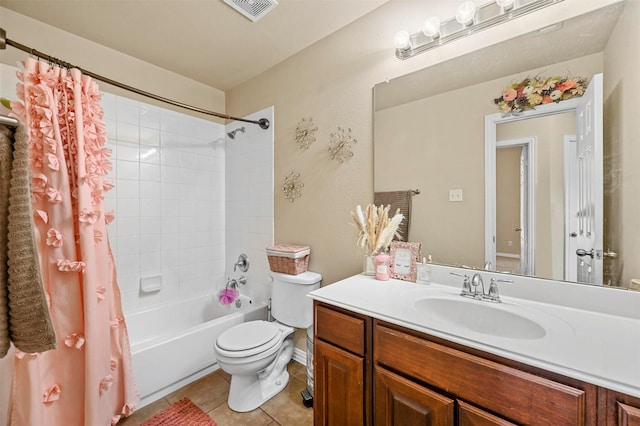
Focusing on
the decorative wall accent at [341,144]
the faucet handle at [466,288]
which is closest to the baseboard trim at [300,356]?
the faucet handle at [466,288]

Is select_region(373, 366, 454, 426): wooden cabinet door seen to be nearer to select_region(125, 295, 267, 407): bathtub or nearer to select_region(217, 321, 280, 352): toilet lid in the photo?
select_region(217, 321, 280, 352): toilet lid

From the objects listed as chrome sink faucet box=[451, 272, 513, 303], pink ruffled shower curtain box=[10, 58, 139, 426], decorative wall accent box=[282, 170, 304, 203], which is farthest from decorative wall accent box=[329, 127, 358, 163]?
pink ruffled shower curtain box=[10, 58, 139, 426]

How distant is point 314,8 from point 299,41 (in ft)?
1.10

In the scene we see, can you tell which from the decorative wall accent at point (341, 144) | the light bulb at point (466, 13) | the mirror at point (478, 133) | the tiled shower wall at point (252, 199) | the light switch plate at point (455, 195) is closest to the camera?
the mirror at point (478, 133)

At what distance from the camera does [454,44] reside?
1383 millimetres

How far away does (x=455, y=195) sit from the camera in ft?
4.51

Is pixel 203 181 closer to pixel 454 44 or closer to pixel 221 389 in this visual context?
pixel 221 389

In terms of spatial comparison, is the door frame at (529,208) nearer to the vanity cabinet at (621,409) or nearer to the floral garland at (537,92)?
the floral garland at (537,92)

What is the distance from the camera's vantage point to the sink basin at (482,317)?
3.28 feet

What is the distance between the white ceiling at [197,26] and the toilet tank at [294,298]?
171cm

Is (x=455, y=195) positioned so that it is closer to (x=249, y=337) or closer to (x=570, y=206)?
(x=570, y=206)

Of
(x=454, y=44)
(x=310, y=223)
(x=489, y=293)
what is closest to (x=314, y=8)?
(x=454, y=44)

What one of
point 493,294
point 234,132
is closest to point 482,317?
point 493,294

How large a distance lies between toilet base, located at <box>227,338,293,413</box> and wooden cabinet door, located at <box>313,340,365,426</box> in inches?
23.1
